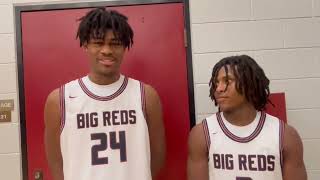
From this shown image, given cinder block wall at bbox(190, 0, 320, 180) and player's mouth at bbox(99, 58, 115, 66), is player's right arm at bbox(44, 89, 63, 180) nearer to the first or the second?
player's mouth at bbox(99, 58, 115, 66)

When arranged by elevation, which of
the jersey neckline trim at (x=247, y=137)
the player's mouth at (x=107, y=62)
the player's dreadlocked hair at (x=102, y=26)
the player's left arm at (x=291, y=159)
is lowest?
the player's left arm at (x=291, y=159)

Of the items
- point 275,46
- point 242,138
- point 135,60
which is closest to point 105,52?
point 135,60

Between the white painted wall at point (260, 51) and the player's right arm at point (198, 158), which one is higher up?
the white painted wall at point (260, 51)

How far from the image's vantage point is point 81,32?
181cm

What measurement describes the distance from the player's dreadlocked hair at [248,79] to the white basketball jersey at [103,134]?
411 mm

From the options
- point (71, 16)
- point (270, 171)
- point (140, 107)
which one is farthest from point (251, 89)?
point (71, 16)

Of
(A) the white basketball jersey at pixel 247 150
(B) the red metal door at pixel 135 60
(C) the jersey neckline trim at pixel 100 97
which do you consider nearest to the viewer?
(A) the white basketball jersey at pixel 247 150

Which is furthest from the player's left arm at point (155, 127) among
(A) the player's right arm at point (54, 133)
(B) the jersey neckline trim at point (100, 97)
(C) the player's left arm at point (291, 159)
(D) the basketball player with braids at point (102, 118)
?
(C) the player's left arm at point (291, 159)

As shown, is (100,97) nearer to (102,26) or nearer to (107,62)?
(107,62)

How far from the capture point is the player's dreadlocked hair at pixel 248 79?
1754 millimetres

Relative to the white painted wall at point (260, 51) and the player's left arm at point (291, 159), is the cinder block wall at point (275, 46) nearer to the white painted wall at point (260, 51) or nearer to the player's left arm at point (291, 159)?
the white painted wall at point (260, 51)

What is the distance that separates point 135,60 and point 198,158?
0.74 meters

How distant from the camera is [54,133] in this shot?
1.82 meters

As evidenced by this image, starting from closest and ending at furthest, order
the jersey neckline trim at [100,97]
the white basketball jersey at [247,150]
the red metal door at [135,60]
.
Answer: the white basketball jersey at [247,150] → the jersey neckline trim at [100,97] → the red metal door at [135,60]
